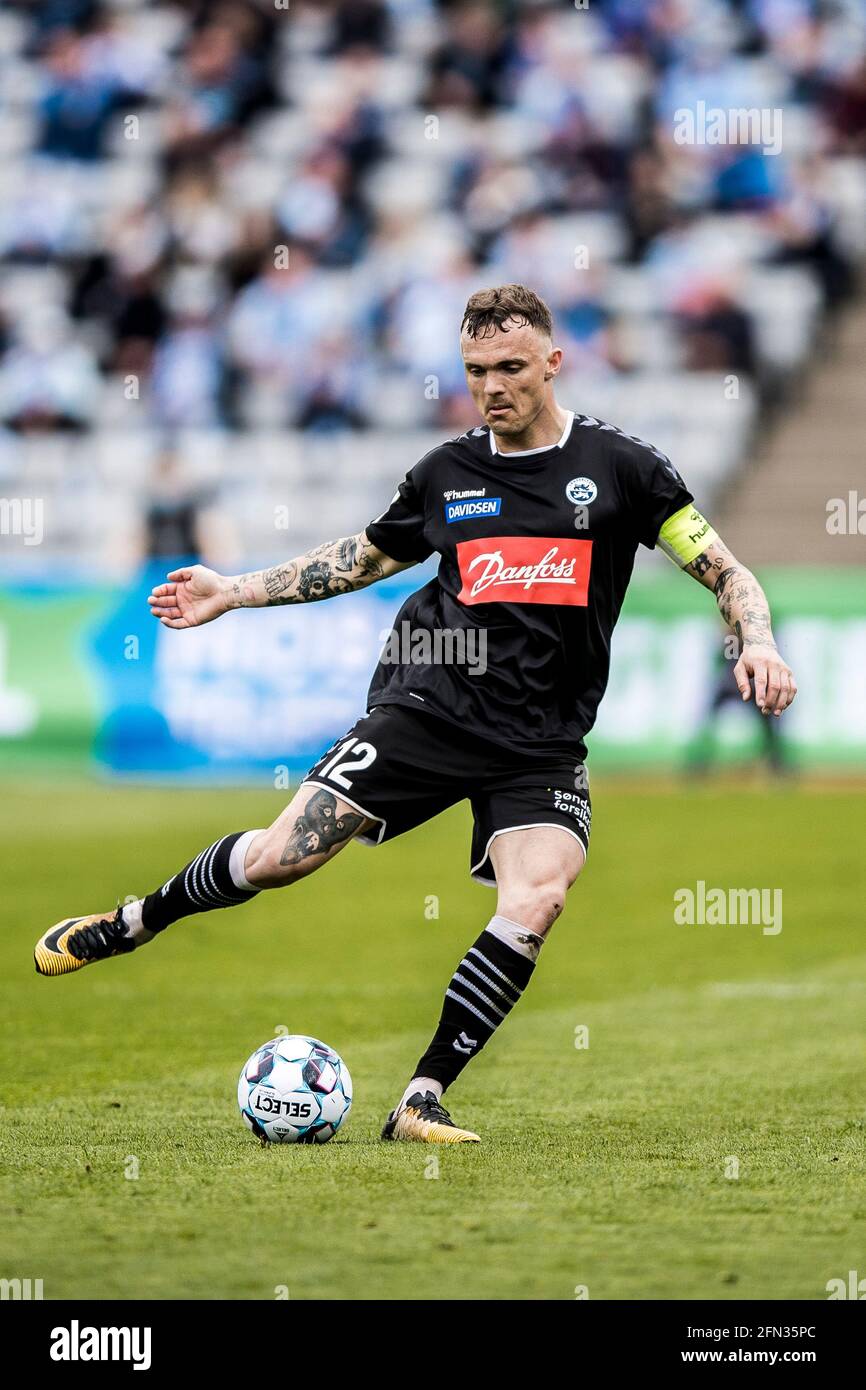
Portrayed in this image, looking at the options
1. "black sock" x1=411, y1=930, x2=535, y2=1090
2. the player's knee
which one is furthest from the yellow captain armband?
"black sock" x1=411, y1=930, x2=535, y2=1090

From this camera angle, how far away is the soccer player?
20.6ft

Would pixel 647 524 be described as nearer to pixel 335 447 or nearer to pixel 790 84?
pixel 335 447

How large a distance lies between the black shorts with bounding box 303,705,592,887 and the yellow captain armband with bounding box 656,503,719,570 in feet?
2.49

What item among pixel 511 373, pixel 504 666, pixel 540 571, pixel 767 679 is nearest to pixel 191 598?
pixel 504 666

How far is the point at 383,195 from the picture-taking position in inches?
923

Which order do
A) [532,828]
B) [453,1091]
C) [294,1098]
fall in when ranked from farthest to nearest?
[453,1091], [532,828], [294,1098]

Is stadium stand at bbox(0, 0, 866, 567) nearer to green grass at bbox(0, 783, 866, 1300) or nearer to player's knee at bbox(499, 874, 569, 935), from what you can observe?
green grass at bbox(0, 783, 866, 1300)

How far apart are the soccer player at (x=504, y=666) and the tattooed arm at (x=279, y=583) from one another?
10.1 inches

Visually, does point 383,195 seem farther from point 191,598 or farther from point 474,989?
point 474,989

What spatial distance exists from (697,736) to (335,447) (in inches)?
229

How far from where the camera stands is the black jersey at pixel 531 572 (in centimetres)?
641

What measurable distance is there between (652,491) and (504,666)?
28.1 inches
